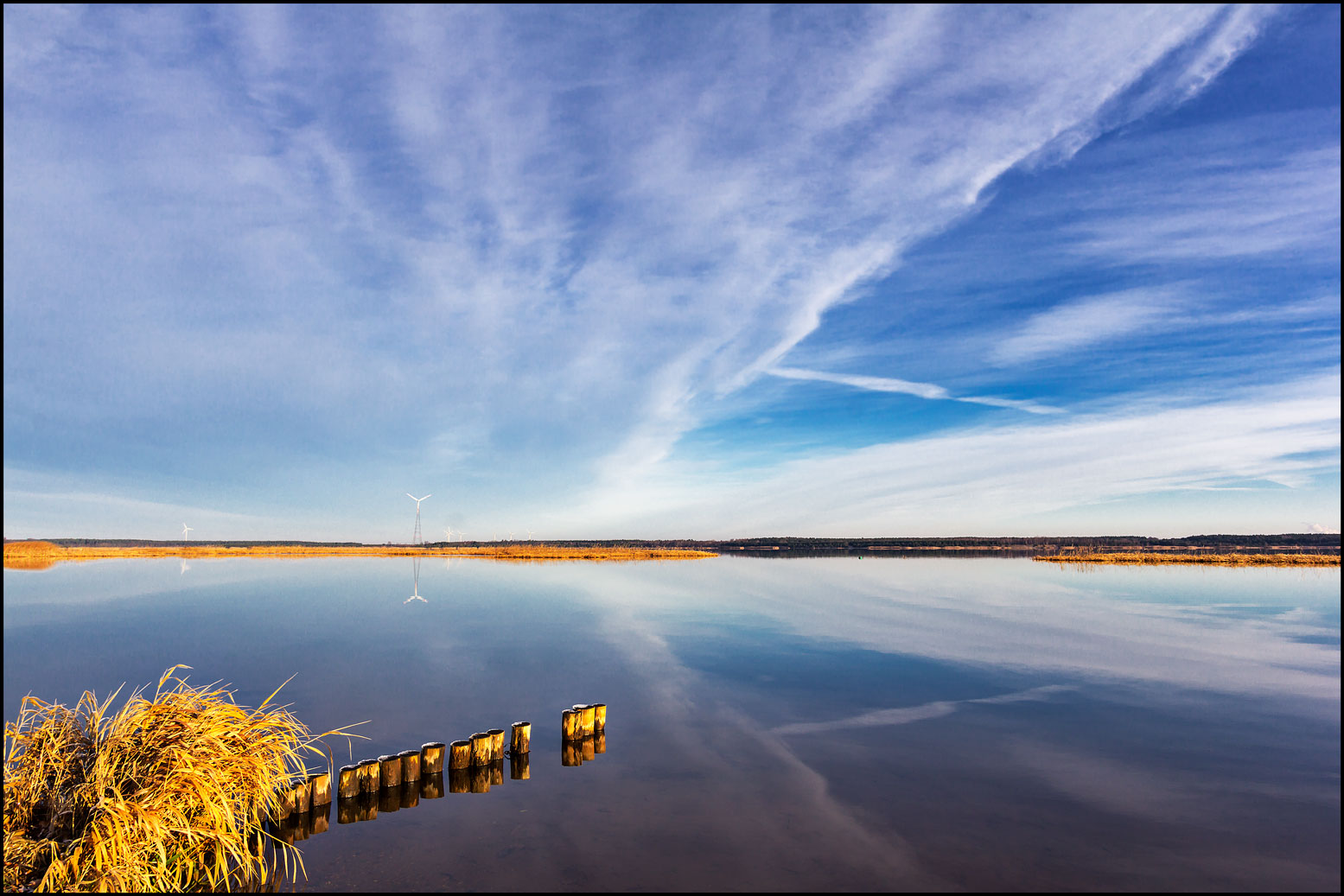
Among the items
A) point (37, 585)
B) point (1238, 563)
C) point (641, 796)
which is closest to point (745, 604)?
point (641, 796)

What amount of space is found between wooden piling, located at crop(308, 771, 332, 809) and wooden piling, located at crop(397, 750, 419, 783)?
108 cm

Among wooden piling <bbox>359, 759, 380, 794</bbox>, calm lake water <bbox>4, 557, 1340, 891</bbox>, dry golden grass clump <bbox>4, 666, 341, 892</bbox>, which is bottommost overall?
calm lake water <bbox>4, 557, 1340, 891</bbox>

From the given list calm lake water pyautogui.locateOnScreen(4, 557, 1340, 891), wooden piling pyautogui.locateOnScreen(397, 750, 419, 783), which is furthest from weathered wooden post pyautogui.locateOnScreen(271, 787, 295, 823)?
wooden piling pyautogui.locateOnScreen(397, 750, 419, 783)

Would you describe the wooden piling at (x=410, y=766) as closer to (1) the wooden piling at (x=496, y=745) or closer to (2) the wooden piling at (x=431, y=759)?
(2) the wooden piling at (x=431, y=759)

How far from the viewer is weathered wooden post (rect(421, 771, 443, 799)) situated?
1117cm

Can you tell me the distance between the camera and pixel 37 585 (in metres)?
46.4

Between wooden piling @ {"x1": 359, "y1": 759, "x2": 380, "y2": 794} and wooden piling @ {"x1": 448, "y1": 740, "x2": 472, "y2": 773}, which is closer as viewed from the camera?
wooden piling @ {"x1": 359, "y1": 759, "x2": 380, "y2": 794}

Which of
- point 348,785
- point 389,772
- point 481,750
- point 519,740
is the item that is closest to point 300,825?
point 348,785

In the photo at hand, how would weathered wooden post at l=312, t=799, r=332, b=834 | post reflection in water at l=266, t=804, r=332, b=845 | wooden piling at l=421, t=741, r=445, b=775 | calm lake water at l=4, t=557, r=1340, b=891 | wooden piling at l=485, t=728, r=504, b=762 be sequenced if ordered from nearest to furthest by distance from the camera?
calm lake water at l=4, t=557, r=1340, b=891 < post reflection in water at l=266, t=804, r=332, b=845 < weathered wooden post at l=312, t=799, r=332, b=834 < wooden piling at l=421, t=741, r=445, b=775 < wooden piling at l=485, t=728, r=504, b=762

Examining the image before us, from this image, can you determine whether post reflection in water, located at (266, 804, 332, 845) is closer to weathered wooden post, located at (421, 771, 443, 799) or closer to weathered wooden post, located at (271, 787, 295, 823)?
weathered wooden post, located at (271, 787, 295, 823)

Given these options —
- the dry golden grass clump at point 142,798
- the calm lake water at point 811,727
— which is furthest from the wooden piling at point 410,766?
the dry golden grass clump at point 142,798

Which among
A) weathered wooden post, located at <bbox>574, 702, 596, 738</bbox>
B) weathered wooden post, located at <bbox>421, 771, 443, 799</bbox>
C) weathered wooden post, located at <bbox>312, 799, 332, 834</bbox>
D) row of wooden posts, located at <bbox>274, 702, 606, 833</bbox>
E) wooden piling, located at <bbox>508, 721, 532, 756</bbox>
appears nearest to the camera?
weathered wooden post, located at <bbox>312, 799, 332, 834</bbox>

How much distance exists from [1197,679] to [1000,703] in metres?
6.95

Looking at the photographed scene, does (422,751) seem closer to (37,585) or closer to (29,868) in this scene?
(29,868)
